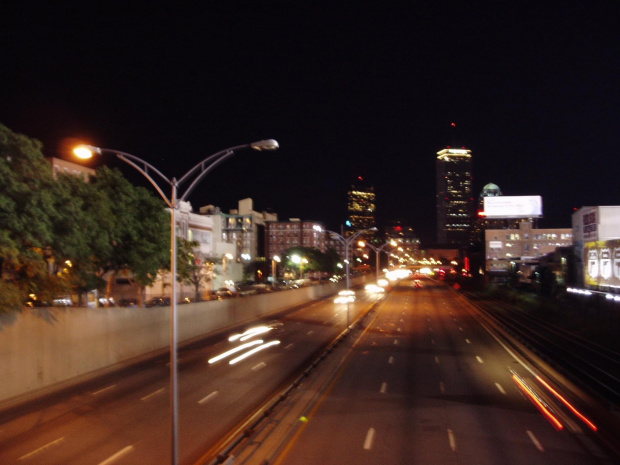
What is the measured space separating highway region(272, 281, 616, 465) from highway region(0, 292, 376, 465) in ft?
Result: 6.94

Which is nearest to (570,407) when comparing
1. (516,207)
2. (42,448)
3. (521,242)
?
(42,448)

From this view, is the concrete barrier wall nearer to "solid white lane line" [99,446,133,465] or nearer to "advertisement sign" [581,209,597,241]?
"solid white lane line" [99,446,133,465]

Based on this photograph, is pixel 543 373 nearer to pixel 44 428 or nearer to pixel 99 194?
pixel 44 428

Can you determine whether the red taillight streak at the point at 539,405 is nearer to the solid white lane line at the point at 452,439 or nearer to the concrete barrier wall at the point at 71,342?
the solid white lane line at the point at 452,439

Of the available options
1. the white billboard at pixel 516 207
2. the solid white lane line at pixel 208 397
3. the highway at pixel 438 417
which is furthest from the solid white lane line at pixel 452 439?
the white billboard at pixel 516 207

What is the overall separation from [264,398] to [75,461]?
7018mm

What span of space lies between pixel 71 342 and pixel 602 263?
156 ft

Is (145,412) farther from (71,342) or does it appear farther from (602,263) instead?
(602,263)

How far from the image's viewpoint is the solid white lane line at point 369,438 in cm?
1273

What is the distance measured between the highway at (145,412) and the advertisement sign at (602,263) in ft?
111

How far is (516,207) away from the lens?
112062 millimetres

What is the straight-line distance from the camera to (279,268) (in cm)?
13975

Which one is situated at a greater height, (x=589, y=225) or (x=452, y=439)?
(x=589, y=225)

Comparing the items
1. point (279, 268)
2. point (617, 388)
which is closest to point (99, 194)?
point (617, 388)
